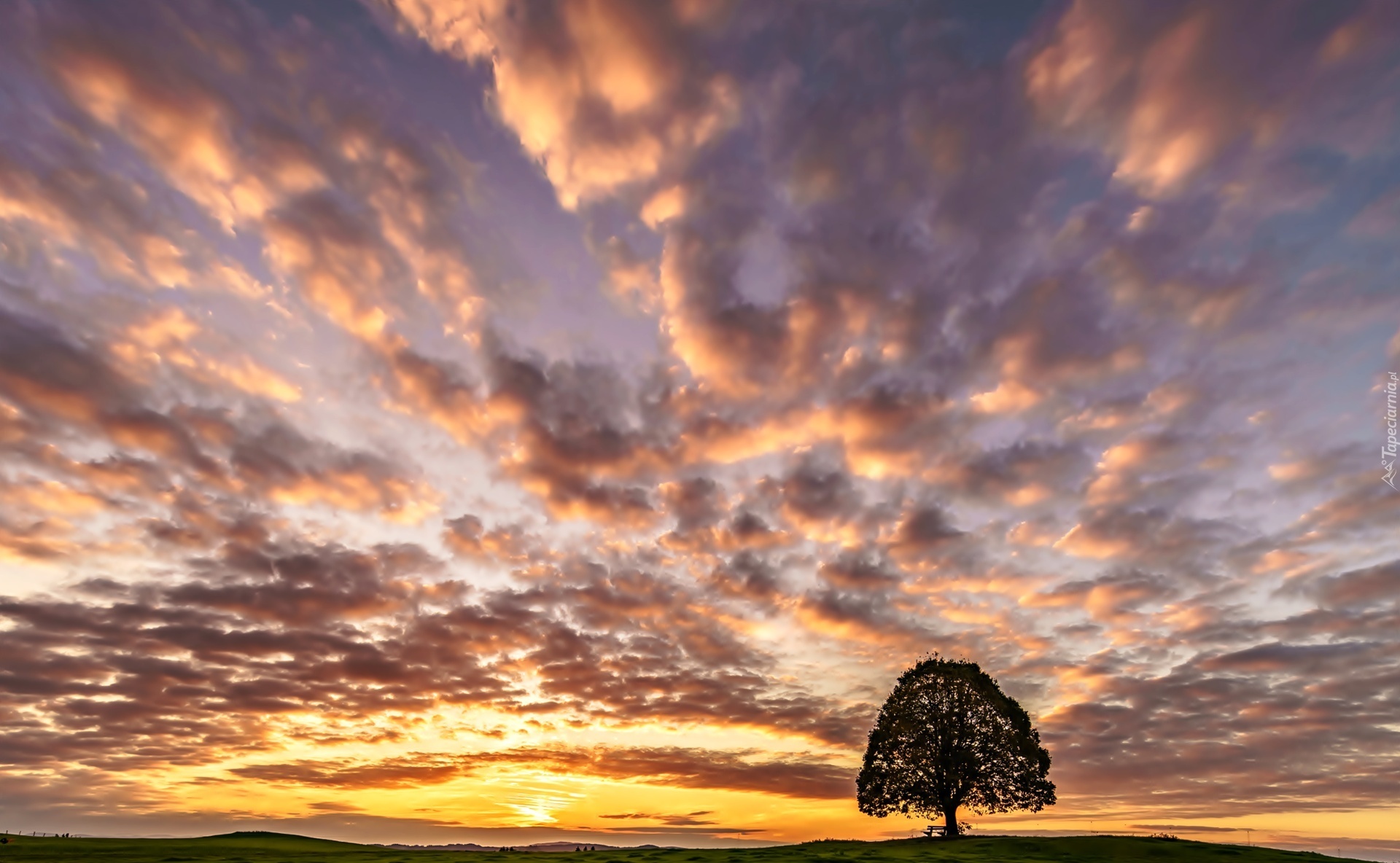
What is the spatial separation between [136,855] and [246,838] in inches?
1756

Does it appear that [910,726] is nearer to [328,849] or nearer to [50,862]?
[328,849]

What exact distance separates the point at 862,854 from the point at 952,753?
57.9 ft

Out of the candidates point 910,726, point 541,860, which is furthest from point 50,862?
point 910,726

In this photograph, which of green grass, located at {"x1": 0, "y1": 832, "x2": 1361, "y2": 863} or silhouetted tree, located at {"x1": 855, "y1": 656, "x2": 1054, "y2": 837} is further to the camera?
silhouetted tree, located at {"x1": 855, "y1": 656, "x2": 1054, "y2": 837}

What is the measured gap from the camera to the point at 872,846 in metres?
61.1

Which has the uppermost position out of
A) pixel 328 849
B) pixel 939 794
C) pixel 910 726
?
pixel 910 726

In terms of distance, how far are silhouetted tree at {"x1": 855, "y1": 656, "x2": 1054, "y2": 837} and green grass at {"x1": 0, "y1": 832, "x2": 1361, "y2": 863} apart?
5.04m

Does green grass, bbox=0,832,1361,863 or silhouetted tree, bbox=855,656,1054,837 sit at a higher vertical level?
silhouetted tree, bbox=855,656,1054,837

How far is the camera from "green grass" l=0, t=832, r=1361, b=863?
50906 mm

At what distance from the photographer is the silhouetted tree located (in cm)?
6694

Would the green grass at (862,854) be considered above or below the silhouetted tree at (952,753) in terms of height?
below

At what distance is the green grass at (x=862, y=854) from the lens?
5091cm

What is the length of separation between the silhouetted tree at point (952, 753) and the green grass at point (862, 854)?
504 cm

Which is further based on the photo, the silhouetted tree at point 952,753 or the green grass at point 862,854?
the silhouetted tree at point 952,753
